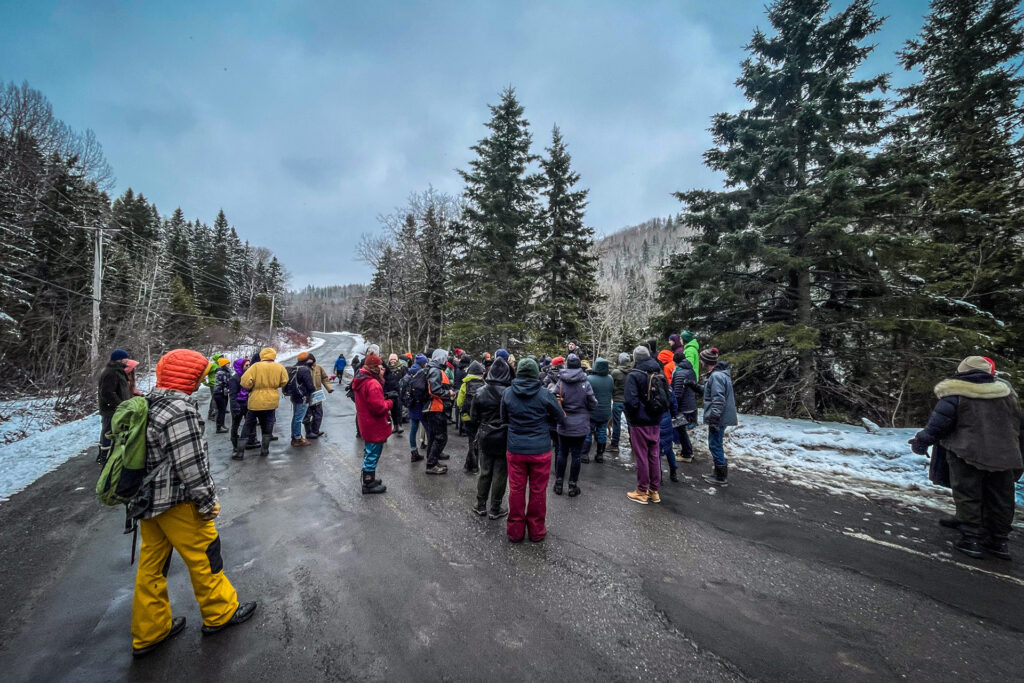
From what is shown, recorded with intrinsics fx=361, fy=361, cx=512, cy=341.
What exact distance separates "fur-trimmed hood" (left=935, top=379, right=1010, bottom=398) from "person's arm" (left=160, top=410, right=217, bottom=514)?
278 inches

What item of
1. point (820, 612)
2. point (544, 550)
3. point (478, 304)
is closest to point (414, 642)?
point (544, 550)

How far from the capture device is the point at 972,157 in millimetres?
9875

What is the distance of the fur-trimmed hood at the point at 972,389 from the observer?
394 cm

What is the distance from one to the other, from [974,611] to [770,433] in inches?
216

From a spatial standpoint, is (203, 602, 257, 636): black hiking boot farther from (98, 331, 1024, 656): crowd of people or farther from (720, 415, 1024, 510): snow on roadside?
(720, 415, 1024, 510): snow on roadside

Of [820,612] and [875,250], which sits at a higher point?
[875,250]

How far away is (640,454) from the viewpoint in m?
5.09

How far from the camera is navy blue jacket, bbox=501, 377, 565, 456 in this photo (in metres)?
4.14

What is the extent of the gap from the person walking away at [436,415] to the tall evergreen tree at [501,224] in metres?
10.0

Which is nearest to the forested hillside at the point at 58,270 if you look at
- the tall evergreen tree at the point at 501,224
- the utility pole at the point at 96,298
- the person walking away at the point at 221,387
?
the utility pole at the point at 96,298

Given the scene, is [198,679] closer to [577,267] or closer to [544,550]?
[544,550]

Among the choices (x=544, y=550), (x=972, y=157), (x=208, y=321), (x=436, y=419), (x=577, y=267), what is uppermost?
(x=972, y=157)

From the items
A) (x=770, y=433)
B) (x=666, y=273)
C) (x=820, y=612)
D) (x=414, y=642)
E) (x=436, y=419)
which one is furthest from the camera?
(x=666, y=273)

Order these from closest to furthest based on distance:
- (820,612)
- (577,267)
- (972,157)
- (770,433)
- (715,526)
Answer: (820,612), (715,526), (770,433), (972,157), (577,267)
